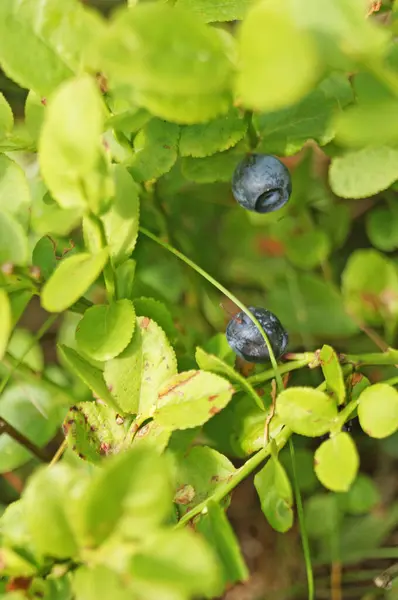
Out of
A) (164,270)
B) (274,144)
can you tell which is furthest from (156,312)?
(164,270)

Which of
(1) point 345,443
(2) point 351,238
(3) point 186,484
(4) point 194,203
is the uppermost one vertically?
(1) point 345,443

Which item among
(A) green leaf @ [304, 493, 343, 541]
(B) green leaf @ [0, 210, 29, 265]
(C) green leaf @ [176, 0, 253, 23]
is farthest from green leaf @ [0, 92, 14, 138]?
(A) green leaf @ [304, 493, 343, 541]

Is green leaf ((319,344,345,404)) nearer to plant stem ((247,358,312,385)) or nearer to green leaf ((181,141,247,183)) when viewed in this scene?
plant stem ((247,358,312,385))

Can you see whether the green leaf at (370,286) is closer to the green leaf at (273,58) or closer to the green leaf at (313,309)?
the green leaf at (313,309)

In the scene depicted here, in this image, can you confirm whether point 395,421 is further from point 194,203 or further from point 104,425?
point 194,203

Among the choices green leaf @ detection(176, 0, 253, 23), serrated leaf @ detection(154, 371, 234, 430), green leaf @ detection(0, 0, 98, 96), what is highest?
green leaf @ detection(0, 0, 98, 96)

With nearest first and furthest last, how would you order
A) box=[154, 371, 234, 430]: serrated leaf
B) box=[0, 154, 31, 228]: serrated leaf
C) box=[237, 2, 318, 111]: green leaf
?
box=[237, 2, 318, 111]: green leaf, box=[154, 371, 234, 430]: serrated leaf, box=[0, 154, 31, 228]: serrated leaf

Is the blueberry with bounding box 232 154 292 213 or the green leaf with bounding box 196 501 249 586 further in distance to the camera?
Result: the blueberry with bounding box 232 154 292 213
